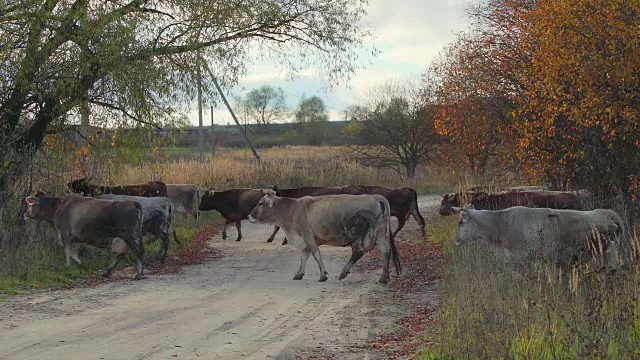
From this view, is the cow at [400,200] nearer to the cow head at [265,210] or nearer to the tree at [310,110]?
the cow head at [265,210]

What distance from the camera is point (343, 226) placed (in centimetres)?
1526

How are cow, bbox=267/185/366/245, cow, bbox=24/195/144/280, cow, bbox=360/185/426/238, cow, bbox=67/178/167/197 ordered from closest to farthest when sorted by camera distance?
1. cow, bbox=24/195/144/280
2. cow, bbox=67/178/167/197
3. cow, bbox=267/185/366/245
4. cow, bbox=360/185/426/238

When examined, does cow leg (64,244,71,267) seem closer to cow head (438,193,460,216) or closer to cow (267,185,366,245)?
cow (267,185,366,245)

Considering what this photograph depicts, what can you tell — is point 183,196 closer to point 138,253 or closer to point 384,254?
point 138,253

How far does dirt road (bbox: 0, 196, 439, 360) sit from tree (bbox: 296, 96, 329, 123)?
88.3 meters

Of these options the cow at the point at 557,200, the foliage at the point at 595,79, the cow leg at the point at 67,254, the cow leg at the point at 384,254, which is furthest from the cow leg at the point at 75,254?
the cow at the point at 557,200

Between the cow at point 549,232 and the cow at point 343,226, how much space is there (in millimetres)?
1621

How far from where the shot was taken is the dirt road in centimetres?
930

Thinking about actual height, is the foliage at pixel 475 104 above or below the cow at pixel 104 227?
above

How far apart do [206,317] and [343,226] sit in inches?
180

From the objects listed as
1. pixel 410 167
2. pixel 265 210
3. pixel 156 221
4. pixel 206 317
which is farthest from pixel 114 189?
pixel 410 167

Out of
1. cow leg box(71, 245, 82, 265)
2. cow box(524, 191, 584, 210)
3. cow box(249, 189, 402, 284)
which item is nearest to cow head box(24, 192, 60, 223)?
cow leg box(71, 245, 82, 265)

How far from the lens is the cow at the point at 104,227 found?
51.4 ft

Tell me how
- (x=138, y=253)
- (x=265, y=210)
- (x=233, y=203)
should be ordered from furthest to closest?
(x=233, y=203) < (x=265, y=210) < (x=138, y=253)
